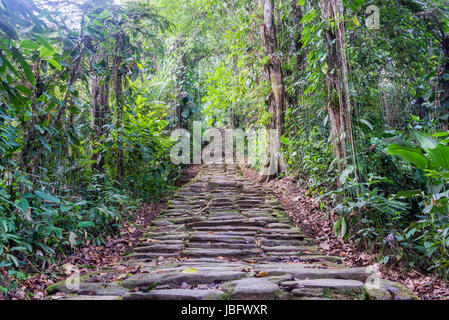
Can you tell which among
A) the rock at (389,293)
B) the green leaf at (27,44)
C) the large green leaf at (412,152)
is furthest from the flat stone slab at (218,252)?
the green leaf at (27,44)

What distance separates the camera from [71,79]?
140 inches

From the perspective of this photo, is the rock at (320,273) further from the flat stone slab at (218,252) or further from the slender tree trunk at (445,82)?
the slender tree trunk at (445,82)

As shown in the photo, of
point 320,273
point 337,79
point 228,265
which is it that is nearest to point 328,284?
point 320,273

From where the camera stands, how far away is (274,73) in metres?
7.75

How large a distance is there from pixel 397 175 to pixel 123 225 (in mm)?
3789

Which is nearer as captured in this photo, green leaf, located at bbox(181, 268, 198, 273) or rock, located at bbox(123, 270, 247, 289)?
rock, located at bbox(123, 270, 247, 289)

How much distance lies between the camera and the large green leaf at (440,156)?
2814mm

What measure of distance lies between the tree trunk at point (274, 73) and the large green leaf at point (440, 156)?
4675 mm

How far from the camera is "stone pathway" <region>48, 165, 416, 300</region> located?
233cm

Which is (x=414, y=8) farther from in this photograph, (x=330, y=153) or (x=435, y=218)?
(x=435, y=218)

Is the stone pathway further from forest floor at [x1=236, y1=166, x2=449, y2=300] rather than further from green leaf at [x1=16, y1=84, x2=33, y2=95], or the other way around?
green leaf at [x1=16, y1=84, x2=33, y2=95]

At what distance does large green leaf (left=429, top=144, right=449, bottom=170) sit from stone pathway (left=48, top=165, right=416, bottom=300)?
1229 mm

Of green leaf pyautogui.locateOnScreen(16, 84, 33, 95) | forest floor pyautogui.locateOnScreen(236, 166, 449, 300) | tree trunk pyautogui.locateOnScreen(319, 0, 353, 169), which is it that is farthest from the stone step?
green leaf pyautogui.locateOnScreen(16, 84, 33, 95)

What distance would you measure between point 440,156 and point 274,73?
539cm
